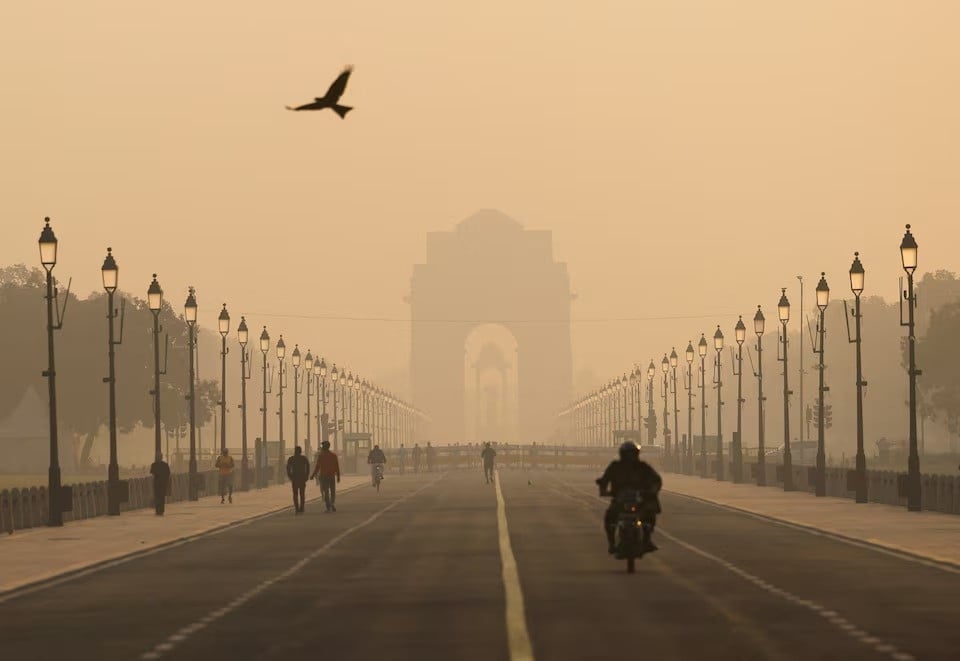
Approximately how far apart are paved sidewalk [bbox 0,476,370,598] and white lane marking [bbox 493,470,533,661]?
6.53 m

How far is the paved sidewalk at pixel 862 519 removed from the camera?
38162 millimetres

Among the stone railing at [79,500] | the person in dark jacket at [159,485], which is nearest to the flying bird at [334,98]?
the stone railing at [79,500]

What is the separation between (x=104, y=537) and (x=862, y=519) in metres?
17.4

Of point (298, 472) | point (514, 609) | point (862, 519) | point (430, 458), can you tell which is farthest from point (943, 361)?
point (514, 609)

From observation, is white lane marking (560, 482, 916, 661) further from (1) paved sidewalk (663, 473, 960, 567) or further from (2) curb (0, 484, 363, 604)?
(2) curb (0, 484, 363, 604)

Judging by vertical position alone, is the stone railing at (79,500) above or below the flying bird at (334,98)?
below

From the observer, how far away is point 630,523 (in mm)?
32156

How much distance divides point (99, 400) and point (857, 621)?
4387 inches

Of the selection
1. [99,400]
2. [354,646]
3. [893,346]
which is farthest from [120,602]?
[893,346]

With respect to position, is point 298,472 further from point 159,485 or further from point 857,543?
point 857,543

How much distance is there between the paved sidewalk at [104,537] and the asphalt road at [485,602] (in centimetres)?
79

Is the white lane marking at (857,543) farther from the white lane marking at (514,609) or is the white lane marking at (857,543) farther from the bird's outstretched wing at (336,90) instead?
the bird's outstretched wing at (336,90)

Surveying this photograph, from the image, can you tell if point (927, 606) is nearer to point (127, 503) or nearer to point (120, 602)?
point (120, 602)

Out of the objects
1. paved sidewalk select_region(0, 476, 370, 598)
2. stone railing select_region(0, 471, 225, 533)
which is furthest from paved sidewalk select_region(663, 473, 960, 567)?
stone railing select_region(0, 471, 225, 533)
